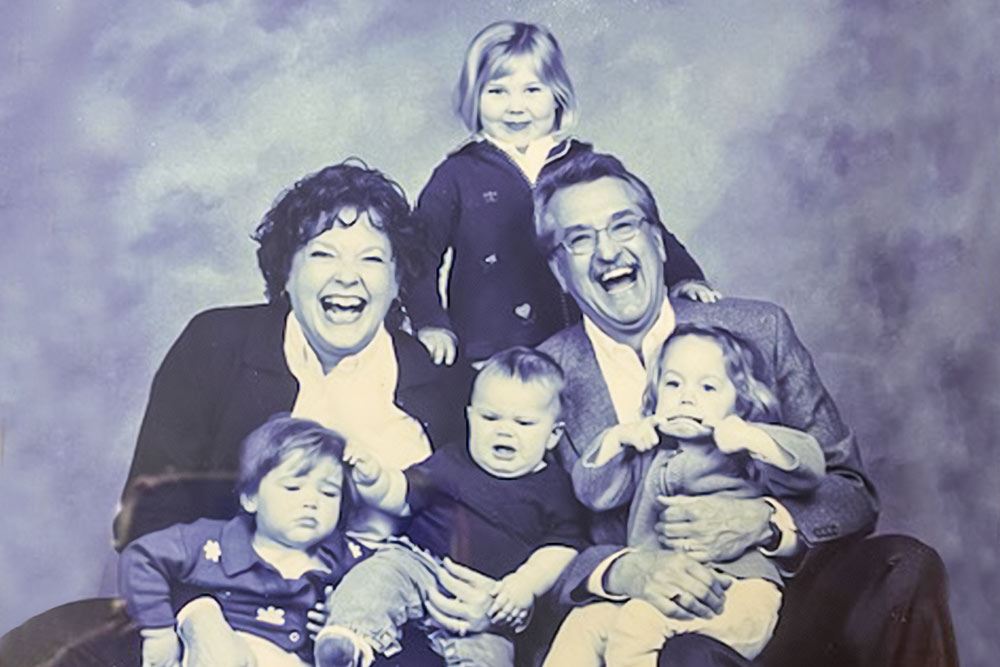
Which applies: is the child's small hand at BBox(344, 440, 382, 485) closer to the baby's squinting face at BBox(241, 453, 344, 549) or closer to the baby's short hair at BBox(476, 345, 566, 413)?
the baby's squinting face at BBox(241, 453, 344, 549)

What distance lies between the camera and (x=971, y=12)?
3.12 metres

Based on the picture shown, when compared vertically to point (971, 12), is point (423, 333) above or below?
below

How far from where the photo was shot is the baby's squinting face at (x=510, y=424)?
9.67 ft

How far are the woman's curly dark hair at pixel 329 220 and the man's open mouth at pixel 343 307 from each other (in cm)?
7

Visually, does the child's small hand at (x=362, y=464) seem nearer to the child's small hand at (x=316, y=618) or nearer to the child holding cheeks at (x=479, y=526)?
the child holding cheeks at (x=479, y=526)

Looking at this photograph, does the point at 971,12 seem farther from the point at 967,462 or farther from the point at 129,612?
the point at 129,612

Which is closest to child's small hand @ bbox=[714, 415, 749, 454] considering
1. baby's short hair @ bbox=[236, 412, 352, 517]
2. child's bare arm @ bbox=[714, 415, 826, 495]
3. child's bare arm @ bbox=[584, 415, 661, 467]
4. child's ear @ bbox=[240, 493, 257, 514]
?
child's bare arm @ bbox=[714, 415, 826, 495]

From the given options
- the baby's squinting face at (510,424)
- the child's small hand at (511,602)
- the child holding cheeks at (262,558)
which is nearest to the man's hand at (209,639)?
the child holding cheeks at (262,558)

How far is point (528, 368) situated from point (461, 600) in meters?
0.47

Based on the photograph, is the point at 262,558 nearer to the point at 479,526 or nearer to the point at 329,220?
the point at 479,526

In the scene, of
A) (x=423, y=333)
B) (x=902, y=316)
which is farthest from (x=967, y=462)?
(x=423, y=333)

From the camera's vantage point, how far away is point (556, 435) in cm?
296

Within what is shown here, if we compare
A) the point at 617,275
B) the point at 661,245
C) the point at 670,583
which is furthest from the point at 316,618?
the point at 661,245

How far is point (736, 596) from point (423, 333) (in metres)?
0.80
